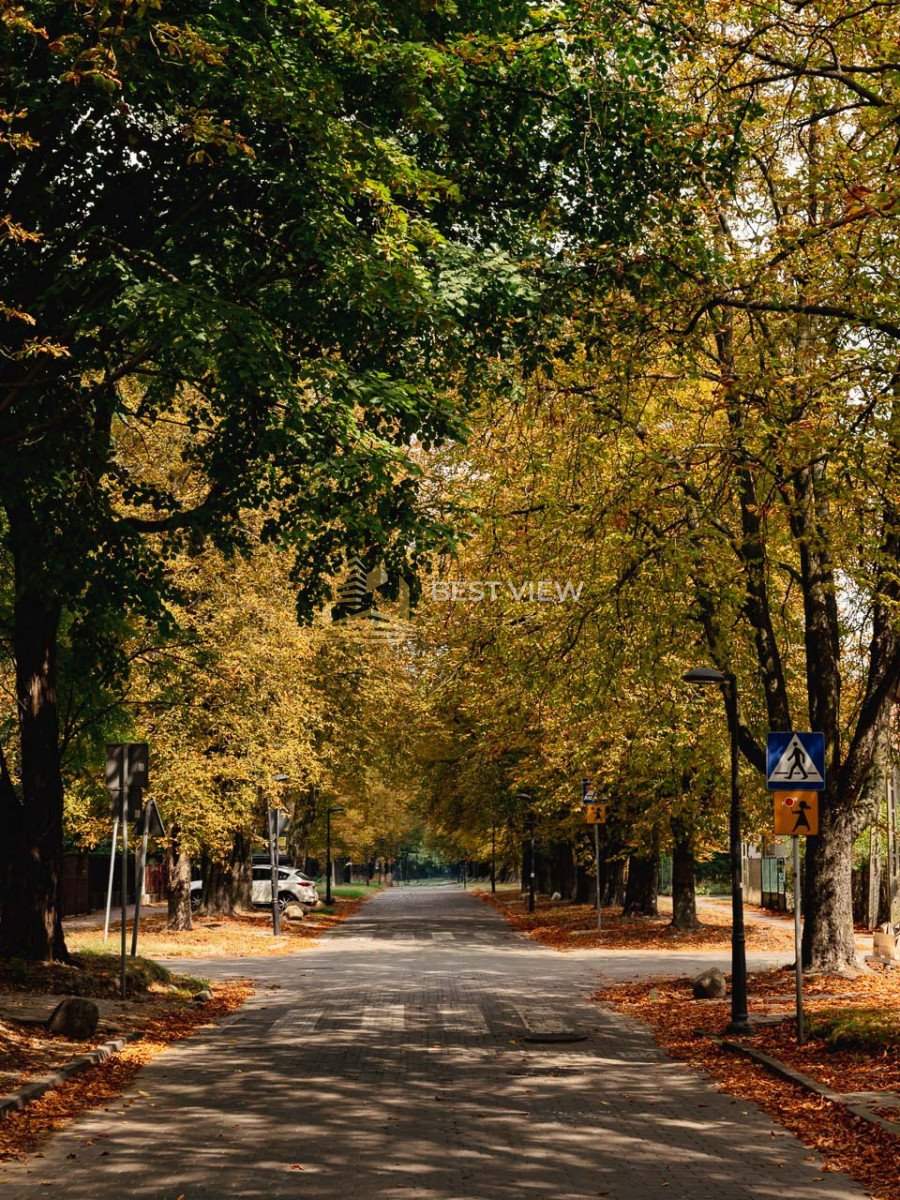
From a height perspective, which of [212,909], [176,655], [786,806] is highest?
[176,655]

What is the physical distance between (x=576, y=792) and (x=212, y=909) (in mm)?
11822

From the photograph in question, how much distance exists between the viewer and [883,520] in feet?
56.2

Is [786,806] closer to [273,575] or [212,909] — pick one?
[273,575]

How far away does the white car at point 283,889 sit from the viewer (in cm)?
5116

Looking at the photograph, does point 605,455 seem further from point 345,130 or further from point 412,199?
point 345,130

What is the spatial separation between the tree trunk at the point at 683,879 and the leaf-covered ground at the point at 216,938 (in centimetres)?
881

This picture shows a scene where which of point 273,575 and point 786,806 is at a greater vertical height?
point 273,575

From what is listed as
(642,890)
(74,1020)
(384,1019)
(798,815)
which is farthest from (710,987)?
(642,890)

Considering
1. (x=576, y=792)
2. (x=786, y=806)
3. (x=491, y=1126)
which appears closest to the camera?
(x=491, y=1126)

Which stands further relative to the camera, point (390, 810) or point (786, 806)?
point (390, 810)

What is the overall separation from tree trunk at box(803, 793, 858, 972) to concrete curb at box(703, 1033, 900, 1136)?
481 cm

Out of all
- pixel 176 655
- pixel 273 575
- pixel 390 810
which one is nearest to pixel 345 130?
pixel 176 655

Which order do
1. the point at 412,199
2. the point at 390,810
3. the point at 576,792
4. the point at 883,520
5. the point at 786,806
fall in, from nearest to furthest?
the point at 412,199 < the point at 786,806 < the point at 883,520 < the point at 576,792 < the point at 390,810

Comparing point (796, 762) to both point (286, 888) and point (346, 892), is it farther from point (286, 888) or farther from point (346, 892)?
point (346, 892)
